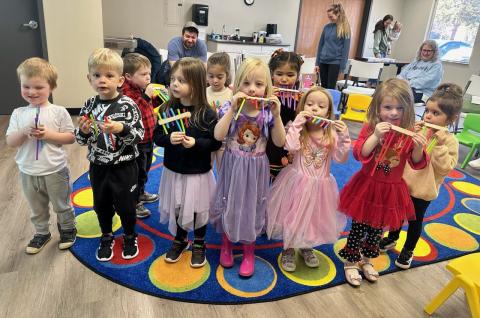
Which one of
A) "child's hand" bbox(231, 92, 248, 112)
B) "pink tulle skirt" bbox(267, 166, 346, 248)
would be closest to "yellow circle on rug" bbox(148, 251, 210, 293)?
"pink tulle skirt" bbox(267, 166, 346, 248)

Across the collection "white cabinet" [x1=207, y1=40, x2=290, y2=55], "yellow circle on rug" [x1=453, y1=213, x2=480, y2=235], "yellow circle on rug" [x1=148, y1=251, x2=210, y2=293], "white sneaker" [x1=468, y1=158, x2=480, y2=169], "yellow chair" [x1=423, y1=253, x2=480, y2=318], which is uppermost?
"white cabinet" [x1=207, y1=40, x2=290, y2=55]

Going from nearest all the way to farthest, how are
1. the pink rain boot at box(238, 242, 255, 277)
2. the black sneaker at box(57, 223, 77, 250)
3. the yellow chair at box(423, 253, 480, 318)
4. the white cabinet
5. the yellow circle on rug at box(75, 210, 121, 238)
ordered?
the yellow chair at box(423, 253, 480, 318) → the pink rain boot at box(238, 242, 255, 277) → the black sneaker at box(57, 223, 77, 250) → the yellow circle on rug at box(75, 210, 121, 238) → the white cabinet

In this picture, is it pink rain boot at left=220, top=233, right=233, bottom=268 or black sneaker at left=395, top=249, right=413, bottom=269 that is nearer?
pink rain boot at left=220, top=233, right=233, bottom=268

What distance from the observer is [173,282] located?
5.96 ft

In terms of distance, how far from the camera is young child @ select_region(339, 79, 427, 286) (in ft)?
5.45

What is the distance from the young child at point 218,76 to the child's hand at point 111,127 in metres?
0.60

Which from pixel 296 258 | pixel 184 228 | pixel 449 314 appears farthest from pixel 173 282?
pixel 449 314

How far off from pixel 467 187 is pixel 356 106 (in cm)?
182

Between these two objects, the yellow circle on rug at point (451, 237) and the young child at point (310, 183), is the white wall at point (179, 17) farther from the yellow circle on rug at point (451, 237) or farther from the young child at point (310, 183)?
the yellow circle on rug at point (451, 237)

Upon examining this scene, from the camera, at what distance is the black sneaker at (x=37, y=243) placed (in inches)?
77.1

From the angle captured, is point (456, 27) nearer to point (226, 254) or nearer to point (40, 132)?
point (226, 254)

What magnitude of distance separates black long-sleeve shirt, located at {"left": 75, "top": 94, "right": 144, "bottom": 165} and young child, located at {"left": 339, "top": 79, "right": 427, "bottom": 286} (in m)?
1.13

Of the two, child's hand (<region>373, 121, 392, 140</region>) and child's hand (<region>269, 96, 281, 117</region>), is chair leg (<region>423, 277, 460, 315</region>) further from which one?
child's hand (<region>269, 96, 281, 117</region>)

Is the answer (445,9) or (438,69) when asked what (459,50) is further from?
(438,69)
